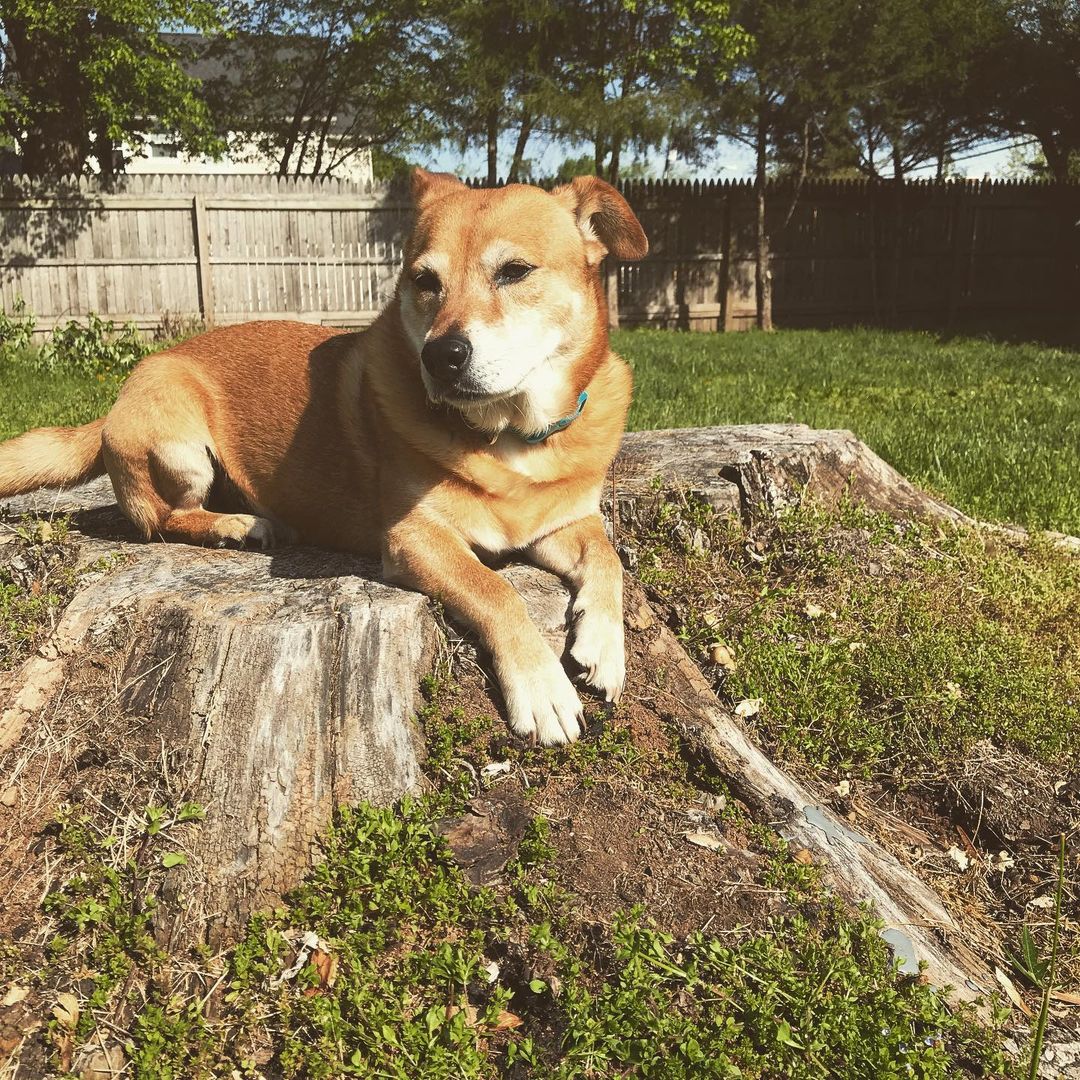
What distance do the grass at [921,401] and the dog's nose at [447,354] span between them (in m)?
3.07

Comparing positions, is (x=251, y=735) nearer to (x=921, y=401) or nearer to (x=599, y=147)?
(x=921, y=401)

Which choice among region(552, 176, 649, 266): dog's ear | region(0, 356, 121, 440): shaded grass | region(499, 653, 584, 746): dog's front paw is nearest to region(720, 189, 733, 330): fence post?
region(0, 356, 121, 440): shaded grass

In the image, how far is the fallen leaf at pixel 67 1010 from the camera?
82.9 inches

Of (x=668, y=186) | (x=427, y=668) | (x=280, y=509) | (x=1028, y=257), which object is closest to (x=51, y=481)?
(x=280, y=509)

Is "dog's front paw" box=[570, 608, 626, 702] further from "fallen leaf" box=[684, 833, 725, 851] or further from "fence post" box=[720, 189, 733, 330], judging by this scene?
"fence post" box=[720, 189, 733, 330]

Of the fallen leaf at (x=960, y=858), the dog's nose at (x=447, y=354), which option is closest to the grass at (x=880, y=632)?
the fallen leaf at (x=960, y=858)

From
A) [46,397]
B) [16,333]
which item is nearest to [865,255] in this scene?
[16,333]

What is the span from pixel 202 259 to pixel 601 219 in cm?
1200

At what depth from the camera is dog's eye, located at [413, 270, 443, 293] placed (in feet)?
9.98

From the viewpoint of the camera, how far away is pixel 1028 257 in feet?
63.8

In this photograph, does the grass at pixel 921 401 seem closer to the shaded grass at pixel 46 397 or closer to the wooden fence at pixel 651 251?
the shaded grass at pixel 46 397

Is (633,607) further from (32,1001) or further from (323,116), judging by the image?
(323,116)

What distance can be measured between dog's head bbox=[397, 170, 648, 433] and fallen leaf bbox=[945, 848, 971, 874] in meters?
1.74

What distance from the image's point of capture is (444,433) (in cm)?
312
